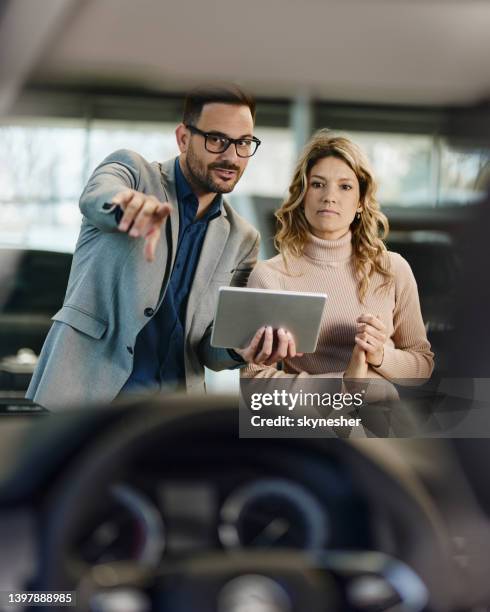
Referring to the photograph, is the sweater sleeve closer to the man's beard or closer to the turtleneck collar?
the turtleneck collar

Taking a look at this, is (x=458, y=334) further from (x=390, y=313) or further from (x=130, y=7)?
(x=130, y=7)

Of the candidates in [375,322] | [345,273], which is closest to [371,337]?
[375,322]

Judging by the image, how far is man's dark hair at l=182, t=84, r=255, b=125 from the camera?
2570 millimetres

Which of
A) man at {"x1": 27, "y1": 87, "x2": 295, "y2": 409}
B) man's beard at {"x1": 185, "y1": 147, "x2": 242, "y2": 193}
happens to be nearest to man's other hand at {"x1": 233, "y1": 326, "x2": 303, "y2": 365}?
man at {"x1": 27, "y1": 87, "x2": 295, "y2": 409}

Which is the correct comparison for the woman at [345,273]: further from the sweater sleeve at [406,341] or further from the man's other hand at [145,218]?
the man's other hand at [145,218]

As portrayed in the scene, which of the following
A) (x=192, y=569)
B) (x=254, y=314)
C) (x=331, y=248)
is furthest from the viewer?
(x=331, y=248)

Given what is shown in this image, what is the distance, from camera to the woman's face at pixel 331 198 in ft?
8.83

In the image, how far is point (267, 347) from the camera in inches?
102

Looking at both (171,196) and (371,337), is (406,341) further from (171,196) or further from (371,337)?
(171,196)

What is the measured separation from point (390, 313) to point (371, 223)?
28cm

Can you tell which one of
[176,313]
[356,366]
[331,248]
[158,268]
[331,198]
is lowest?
[356,366]

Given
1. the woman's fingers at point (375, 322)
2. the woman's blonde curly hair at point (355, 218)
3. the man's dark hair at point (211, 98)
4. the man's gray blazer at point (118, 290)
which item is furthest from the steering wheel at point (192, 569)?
the man's dark hair at point (211, 98)

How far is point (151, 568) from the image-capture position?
93.5 inches

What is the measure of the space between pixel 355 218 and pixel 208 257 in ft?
1.52
